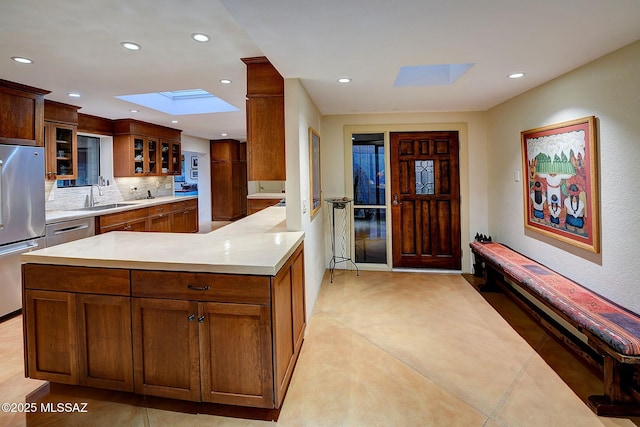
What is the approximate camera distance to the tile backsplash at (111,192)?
442 cm

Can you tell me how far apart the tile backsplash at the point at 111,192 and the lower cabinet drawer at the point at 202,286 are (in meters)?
3.66

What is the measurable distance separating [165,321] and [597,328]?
7.99 feet

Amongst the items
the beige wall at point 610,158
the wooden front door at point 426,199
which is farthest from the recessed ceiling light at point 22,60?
the beige wall at point 610,158

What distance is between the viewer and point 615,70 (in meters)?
2.14

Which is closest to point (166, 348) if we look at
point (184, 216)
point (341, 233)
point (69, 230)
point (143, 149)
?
point (69, 230)

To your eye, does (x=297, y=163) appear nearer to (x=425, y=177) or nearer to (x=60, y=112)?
(x=425, y=177)

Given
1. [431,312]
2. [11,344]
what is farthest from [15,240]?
[431,312]

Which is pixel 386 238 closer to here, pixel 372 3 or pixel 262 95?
pixel 262 95

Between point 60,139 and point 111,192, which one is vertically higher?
point 60,139

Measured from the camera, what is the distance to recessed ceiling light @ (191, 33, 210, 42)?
2.15 meters

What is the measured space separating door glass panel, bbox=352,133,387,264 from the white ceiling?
1.30 meters

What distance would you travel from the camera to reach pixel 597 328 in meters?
1.81

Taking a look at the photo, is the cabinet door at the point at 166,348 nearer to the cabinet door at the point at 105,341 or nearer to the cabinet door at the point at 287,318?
the cabinet door at the point at 105,341

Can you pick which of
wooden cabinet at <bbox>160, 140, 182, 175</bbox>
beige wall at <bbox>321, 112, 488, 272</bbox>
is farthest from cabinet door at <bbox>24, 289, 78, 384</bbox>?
wooden cabinet at <bbox>160, 140, 182, 175</bbox>
